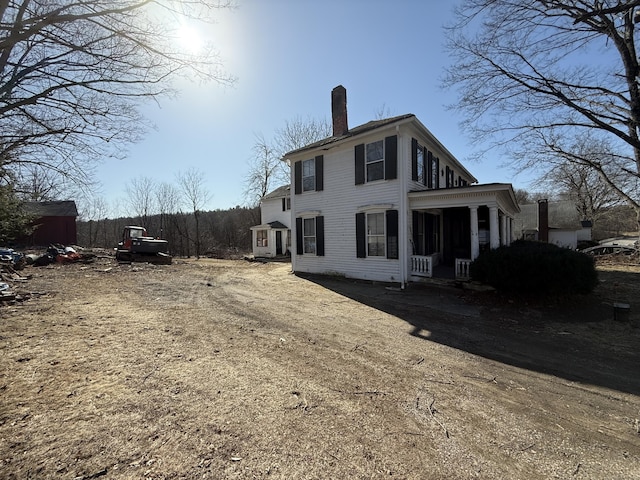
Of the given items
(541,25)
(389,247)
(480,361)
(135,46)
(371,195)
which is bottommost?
(480,361)

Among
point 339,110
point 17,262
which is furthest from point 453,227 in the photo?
point 17,262

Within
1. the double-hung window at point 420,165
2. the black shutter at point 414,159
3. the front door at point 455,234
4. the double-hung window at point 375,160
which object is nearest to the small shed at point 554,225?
the front door at point 455,234

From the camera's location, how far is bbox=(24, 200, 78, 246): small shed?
1208 inches

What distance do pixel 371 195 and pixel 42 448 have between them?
1030cm

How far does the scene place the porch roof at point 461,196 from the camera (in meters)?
9.00

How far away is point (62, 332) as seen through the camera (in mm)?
5258

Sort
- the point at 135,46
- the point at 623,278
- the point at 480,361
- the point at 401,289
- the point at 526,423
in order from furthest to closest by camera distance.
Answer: the point at 623,278
the point at 401,289
the point at 135,46
the point at 480,361
the point at 526,423

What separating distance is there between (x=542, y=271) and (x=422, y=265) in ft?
11.9

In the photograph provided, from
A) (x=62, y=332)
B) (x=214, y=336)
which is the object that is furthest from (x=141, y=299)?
(x=214, y=336)

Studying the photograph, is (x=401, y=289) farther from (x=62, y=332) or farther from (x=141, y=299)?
(x=62, y=332)

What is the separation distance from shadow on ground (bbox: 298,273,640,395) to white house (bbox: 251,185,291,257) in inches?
561

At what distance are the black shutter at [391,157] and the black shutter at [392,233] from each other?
4.37ft

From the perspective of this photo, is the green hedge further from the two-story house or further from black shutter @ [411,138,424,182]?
black shutter @ [411,138,424,182]

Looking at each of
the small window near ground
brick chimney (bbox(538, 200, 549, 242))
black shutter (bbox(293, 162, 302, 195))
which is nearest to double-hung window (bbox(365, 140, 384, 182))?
black shutter (bbox(293, 162, 302, 195))
